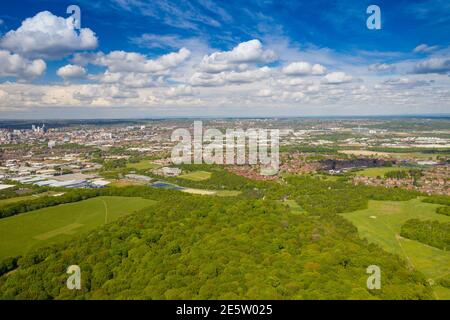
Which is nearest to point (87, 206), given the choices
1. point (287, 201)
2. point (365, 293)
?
point (287, 201)

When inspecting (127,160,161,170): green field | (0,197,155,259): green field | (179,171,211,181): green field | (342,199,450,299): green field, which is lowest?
(342,199,450,299): green field

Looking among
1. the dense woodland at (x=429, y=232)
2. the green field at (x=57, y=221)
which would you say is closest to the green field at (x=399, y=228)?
the dense woodland at (x=429, y=232)

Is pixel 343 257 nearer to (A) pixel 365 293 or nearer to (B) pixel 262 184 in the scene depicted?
(A) pixel 365 293

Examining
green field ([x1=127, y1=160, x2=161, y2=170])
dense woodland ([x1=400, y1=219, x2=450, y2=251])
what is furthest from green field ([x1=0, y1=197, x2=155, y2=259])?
green field ([x1=127, y1=160, x2=161, y2=170])

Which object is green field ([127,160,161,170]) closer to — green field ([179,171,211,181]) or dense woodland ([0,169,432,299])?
green field ([179,171,211,181])

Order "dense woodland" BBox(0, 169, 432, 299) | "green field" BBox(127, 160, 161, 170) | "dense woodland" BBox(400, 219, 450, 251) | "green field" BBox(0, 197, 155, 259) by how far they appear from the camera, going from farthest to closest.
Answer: "green field" BBox(127, 160, 161, 170)
"green field" BBox(0, 197, 155, 259)
"dense woodland" BBox(400, 219, 450, 251)
"dense woodland" BBox(0, 169, 432, 299)

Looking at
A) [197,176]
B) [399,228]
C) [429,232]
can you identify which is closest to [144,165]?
[197,176]
